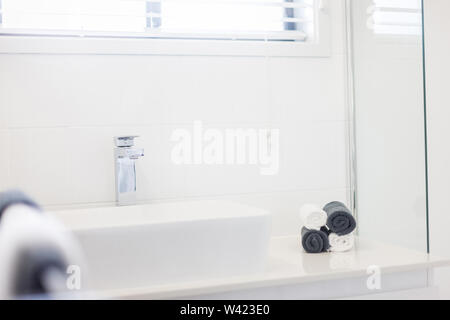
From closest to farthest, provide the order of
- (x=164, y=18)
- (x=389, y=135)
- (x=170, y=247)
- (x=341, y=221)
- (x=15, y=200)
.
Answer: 1. (x=15, y=200)
2. (x=170, y=247)
3. (x=341, y=221)
4. (x=389, y=135)
5. (x=164, y=18)

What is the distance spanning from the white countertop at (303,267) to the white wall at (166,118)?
9.8 inches

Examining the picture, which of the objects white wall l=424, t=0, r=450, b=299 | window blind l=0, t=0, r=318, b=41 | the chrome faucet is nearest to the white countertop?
white wall l=424, t=0, r=450, b=299

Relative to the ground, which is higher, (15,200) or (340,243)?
(15,200)

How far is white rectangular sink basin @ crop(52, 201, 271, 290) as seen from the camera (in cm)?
85

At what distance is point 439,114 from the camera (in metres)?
1.19

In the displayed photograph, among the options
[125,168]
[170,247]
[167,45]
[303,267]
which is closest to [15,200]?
[170,247]

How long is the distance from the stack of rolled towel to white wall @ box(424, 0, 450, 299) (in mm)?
219

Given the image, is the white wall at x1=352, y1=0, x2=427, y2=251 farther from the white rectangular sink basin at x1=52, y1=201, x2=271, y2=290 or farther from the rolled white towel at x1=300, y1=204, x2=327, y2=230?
the white rectangular sink basin at x1=52, y1=201, x2=271, y2=290

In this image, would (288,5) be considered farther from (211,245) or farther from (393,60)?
(211,245)

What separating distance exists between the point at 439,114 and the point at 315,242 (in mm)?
421

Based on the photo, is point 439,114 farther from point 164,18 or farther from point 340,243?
point 164,18

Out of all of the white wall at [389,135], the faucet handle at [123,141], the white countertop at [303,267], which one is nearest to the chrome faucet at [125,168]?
the faucet handle at [123,141]

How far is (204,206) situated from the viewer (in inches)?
46.2
